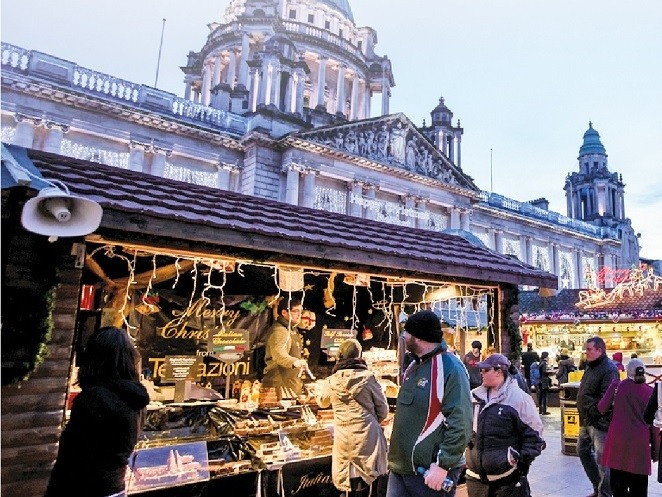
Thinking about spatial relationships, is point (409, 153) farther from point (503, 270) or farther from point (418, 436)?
point (418, 436)

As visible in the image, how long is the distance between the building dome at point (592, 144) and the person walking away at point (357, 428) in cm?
6203

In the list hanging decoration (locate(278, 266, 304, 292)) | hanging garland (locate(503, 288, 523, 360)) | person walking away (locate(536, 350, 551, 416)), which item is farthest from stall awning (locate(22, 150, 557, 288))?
person walking away (locate(536, 350, 551, 416))

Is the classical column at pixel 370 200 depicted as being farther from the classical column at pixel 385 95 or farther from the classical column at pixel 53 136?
the classical column at pixel 385 95

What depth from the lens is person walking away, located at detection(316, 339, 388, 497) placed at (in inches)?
197

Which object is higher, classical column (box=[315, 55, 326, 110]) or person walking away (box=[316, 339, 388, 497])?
classical column (box=[315, 55, 326, 110])

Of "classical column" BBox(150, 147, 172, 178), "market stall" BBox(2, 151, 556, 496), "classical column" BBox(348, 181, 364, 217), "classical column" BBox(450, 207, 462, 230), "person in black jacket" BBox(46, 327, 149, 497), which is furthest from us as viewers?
"classical column" BBox(450, 207, 462, 230)

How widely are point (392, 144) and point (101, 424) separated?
1210 inches

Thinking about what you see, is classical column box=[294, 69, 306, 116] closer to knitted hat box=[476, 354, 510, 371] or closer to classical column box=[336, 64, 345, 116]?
classical column box=[336, 64, 345, 116]

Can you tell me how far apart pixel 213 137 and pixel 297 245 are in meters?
23.4

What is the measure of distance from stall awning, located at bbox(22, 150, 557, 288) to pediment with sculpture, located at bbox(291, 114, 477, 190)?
21228mm

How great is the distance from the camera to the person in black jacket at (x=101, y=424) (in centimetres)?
275

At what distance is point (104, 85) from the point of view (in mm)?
25328

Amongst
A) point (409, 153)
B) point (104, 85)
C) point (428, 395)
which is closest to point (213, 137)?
point (104, 85)

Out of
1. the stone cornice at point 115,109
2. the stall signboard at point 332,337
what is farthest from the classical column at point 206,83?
the stall signboard at point 332,337
